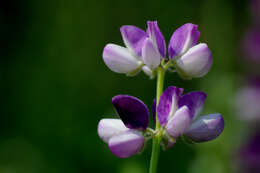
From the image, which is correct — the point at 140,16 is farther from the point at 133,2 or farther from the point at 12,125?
the point at 12,125

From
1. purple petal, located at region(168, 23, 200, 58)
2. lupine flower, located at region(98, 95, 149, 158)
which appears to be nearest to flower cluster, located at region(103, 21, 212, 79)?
purple petal, located at region(168, 23, 200, 58)

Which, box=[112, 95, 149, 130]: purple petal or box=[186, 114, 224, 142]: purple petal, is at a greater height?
box=[112, 95, 149, 130]: purple petal

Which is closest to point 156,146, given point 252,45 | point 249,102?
point 249,102

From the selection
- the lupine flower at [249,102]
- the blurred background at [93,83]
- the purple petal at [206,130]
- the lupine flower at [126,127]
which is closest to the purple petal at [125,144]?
the lupine flower at [126,127]

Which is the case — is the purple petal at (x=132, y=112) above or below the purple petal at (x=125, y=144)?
above

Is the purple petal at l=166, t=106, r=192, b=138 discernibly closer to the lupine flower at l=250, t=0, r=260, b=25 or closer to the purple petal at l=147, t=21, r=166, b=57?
the purple petal at l=147, t=21, r=166, b=57

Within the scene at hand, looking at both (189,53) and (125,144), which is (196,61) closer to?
(189,53)

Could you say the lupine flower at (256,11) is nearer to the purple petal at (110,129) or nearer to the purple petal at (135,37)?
the purple petal at (135,37)
